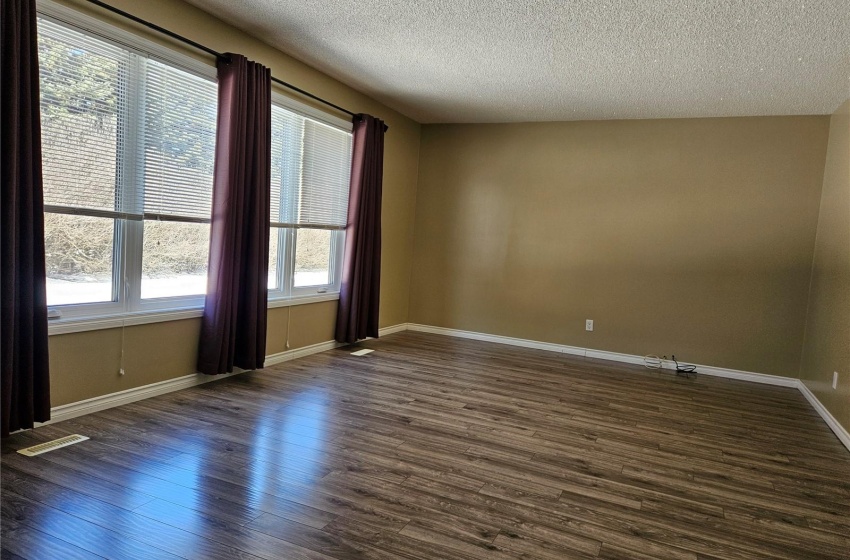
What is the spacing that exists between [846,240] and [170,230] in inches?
191

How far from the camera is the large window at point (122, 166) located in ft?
9.22

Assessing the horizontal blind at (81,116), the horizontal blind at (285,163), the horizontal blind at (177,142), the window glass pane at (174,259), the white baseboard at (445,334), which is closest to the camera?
the horizontal blind at (81,116)

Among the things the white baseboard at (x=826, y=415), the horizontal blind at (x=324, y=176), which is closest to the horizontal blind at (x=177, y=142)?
the horizontal blind at (x=324, y=176)

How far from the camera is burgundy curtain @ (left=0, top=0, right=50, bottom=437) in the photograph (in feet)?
8.00

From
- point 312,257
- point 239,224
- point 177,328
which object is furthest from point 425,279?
point 177,328

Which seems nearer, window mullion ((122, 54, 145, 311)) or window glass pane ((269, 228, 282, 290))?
window mullion ((122, 54, 145, 311))

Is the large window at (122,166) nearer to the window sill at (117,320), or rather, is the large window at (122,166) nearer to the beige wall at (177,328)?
the window sill at (117,320)

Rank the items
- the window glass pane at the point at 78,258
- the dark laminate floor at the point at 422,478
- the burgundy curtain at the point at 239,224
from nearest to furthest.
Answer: the dark laminate floor at the point at 422,478 → the window glass pane at the point at 78,258 → the burgundy curtain at the point at 239,224

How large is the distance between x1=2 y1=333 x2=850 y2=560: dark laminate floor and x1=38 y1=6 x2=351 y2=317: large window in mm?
780

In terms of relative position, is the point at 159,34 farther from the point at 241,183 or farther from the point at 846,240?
the point at 846,240

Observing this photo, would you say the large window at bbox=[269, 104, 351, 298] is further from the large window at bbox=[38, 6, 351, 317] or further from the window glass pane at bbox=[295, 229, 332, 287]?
the large window at bbox=[38, 6, 351, 317]

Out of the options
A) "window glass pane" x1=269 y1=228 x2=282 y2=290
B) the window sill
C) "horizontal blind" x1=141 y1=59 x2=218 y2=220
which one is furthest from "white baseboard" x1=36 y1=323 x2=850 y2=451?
"horizontal blind" x1=141 y1=59 x2=218 y2=220

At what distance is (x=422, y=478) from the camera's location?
99.7 inches

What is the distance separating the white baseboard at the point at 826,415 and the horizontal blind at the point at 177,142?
4.50 m
